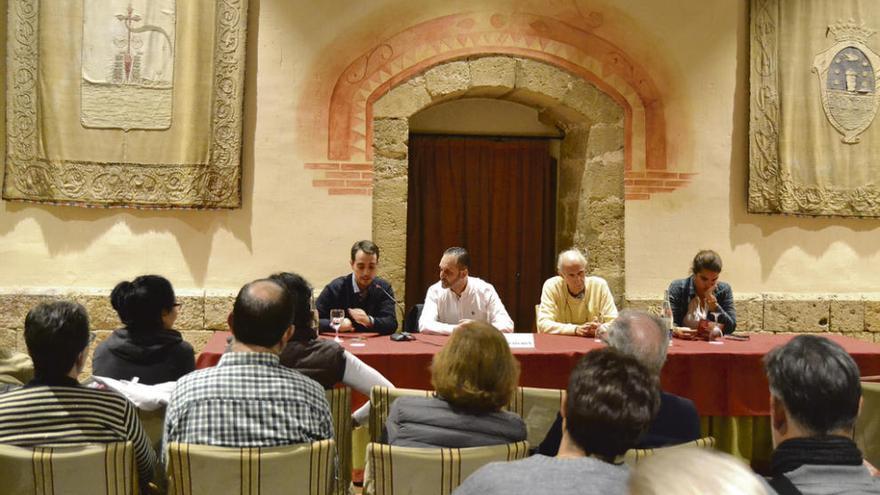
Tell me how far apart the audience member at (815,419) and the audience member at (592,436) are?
0.96 ft

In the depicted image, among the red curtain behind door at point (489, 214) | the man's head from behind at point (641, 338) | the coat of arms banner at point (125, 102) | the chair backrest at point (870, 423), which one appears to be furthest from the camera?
the red curtain behind door at point (489, 214)

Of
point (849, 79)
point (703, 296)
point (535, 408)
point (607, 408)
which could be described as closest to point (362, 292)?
point (703, 296)

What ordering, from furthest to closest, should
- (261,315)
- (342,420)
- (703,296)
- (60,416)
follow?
(703,296) → (342,420) → (261,315) → (60,416)

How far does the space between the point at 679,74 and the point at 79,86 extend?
4.47m

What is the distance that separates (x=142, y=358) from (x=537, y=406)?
1518 millimetres

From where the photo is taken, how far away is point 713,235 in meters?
6.65

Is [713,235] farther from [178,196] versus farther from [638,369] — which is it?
[638,369]

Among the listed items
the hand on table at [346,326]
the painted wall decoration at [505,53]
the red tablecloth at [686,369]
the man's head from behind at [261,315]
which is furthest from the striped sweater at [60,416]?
the painted wall decoration at [505,53]

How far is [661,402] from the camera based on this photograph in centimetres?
268

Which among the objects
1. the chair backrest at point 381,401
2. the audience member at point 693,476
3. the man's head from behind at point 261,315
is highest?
the man's head from behind at point 261,315

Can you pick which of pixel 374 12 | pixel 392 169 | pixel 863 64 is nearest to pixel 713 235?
pixel 863 64

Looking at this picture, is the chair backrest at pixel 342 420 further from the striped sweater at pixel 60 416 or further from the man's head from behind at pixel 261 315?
the striped sweater at pixel 60 416

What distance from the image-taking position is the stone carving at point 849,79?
6680mm

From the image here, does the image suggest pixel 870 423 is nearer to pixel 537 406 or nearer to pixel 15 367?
pixel 537 406
